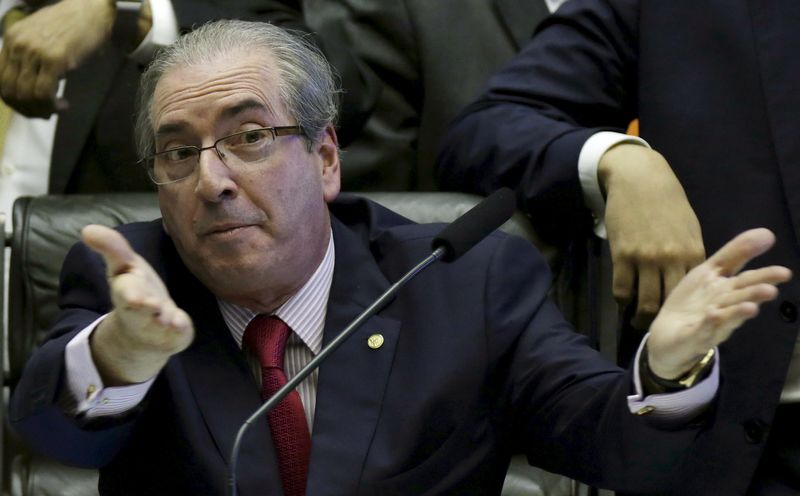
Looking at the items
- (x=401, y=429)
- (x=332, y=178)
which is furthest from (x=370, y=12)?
(x=401, y=429)

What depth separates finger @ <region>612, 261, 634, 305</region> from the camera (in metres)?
1.68

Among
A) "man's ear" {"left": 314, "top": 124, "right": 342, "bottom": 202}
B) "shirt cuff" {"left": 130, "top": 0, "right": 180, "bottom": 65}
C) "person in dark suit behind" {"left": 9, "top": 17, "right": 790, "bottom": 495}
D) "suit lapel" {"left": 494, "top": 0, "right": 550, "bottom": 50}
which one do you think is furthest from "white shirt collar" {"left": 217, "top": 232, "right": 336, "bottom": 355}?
"suit lapel" {"left": 494, "top": 0, "right": 550, "bottom": 50}

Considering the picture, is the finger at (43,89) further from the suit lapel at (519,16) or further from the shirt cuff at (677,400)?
the shirt cuff at (677,400)

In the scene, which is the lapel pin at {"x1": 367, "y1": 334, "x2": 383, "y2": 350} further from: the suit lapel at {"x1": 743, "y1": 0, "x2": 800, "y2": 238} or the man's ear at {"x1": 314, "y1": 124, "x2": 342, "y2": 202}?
the suit lapel at {"x1": 743, "y1": 0, "x2": 800, "y2": 238}

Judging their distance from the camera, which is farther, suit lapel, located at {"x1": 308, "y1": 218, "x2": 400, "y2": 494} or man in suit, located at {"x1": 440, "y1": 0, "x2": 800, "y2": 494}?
man in suit, located at {"x1": 440, "y1": 0, "x2": 800, "y2": 494}

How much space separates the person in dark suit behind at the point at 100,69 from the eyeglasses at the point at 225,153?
0.46 m

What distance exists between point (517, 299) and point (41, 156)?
101 centimetres

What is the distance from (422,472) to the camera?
1.58 metres

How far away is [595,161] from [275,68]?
442mm

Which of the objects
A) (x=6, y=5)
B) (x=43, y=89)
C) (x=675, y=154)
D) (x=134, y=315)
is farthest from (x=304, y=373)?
(x=6, y=5)

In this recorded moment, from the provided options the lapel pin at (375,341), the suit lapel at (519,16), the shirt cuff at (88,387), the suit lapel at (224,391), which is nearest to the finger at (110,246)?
the shirt cuff at (88,387)

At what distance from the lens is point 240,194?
163 centimetres

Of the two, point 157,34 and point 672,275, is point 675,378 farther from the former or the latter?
point 157,34

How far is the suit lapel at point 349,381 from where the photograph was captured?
1549 mm
